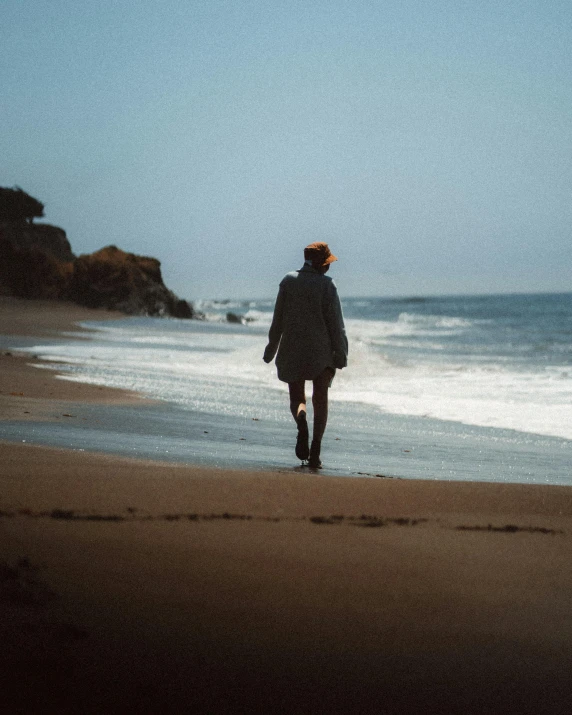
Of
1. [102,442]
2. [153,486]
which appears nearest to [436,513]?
[153,486]

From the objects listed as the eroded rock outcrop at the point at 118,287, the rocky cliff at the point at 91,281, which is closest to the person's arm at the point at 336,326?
the eroded rock outcrop at the point at 118,287

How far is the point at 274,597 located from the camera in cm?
267

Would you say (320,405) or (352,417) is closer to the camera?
Result: (320,405)

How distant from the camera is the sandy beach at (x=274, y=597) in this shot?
2143mm

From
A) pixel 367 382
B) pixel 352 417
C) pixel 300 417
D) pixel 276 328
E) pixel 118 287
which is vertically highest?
pixel 118 287

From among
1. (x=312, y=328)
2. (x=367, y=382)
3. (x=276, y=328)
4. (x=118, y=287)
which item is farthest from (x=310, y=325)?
(x=118, y=287)

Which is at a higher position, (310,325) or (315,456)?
(310,325)

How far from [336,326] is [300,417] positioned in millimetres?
751

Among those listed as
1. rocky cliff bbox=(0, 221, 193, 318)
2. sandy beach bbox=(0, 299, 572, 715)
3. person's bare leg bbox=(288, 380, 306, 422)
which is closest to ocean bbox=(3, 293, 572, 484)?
person's bare leg bbox=(288, 380, 306, 422)

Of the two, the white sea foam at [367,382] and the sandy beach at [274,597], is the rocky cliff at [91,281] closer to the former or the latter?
the white sea foam at [367,382]

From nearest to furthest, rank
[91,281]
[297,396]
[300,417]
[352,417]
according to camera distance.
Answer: [300,417] < [297,396] < [352,417] < [91,281]

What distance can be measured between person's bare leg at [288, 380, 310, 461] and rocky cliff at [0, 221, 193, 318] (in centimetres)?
3978

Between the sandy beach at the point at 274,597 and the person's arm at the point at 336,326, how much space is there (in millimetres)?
2418

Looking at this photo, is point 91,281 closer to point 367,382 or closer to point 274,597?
point 367,382
